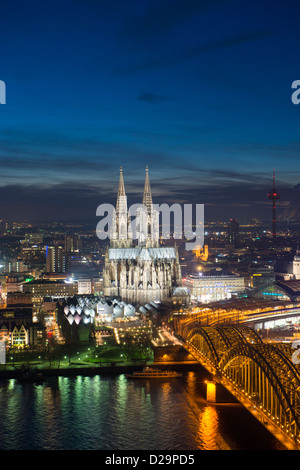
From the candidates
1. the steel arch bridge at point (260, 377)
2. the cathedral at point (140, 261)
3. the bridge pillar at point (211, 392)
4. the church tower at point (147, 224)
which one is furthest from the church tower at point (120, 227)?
the bridge pillar at point (211, 392)

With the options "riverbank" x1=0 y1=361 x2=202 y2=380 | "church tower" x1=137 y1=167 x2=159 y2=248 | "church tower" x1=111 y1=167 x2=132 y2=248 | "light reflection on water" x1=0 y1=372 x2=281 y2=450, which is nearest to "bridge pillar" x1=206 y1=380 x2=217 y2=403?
"light reflection on water" x1=0 y1=372 x2=281 y2=450

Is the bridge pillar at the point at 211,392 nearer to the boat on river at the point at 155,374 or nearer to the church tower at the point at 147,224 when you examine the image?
the boat on river at the point at 155,374

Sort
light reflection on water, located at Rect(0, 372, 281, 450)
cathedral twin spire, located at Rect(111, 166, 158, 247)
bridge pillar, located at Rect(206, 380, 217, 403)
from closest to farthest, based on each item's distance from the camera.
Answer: light reflection on water, located at Rect(0, 372, 281, 450) → bridge pillar, located at Rect(206, 380, 217, 403) → cathedral twin spire, located at Rect(111, 166, 158, 247)

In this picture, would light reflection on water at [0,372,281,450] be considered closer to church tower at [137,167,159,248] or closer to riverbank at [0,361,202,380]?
riverbank at [0,361,202,380]

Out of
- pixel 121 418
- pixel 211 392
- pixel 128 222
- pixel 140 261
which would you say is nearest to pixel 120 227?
pixel 128 222

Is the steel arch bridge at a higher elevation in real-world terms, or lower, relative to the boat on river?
higher
